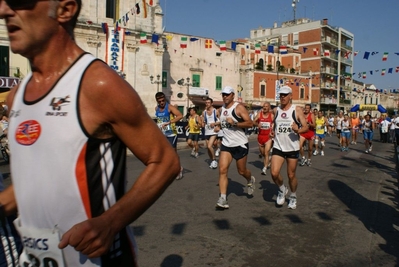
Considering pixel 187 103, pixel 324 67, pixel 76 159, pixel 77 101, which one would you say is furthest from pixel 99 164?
pixel 324 67

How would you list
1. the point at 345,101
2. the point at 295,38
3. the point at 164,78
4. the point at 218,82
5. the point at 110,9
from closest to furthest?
1. the point at 110,9
2. the point at 164,78
3. the point at 218,82
4. the point at 295,38
5. the point at 345,101

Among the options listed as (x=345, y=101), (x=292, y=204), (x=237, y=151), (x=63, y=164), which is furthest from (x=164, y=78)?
(x=345, y=101)

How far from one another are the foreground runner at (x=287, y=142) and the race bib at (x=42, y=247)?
5506 mm

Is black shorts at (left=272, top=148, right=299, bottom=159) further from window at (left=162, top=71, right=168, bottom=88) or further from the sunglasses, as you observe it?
window at (left=162, top=71, right=168, bottom=88)

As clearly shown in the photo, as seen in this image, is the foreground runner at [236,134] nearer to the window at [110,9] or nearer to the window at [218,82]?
the window at [110,9]

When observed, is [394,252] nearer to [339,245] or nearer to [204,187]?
[339,245]

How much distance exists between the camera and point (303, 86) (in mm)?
58406

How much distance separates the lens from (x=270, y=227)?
5.51 metres

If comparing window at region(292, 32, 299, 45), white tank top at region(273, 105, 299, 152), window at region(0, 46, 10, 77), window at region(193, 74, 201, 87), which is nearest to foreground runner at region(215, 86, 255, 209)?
white tank top at region(273, 105, 299, 152)

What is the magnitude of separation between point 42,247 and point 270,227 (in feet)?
14.6

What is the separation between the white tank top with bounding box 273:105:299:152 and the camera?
6816 mm

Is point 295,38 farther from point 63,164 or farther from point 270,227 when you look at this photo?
point 63,164

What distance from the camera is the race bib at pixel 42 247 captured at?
1.40 m

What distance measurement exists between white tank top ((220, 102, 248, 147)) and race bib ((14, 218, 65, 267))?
5.59 m
